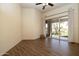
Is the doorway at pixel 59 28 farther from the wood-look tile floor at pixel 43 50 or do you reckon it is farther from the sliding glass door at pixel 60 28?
the wood-look tile floor at pixel 43 50

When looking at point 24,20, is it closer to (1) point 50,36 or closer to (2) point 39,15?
(2) point 39,15

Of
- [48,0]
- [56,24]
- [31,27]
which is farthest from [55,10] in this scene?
[48,0]

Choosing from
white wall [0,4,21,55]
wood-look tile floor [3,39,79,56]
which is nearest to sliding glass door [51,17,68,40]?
wood-look tile floor [3,39,79,56]

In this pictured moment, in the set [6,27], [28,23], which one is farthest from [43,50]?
[28,23]

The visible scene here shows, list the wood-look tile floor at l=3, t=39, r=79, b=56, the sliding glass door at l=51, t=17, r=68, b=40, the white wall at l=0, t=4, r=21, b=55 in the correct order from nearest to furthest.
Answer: the white wall at l=0, t=4, r=21, b=55 < the wood-look tile floor at l=3, t=39, r=79, b=56 < the sliding glass door at l=51, t=17, r=68, b=40

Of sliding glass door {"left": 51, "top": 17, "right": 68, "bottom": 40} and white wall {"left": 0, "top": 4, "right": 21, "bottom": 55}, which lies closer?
white wall {"left": 0, "top": 4, "right": 21, "bottom": 55}

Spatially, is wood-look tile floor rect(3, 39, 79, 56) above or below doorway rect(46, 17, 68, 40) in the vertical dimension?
below

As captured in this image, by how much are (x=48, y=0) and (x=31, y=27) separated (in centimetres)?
618

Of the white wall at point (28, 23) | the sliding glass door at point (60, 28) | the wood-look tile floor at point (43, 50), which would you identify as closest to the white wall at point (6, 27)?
the wood-look tile floor at point (43, 50)

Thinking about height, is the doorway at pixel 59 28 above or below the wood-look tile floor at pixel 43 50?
above

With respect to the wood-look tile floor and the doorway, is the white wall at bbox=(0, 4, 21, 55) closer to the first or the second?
the wood-look tile floor

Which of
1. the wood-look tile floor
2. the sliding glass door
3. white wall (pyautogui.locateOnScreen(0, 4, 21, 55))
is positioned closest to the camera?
white wall (pyautogui.locateOnScreen(0, 4, 21, 55))

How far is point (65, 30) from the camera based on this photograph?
7.20 m

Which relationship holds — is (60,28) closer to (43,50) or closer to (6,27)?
(43,50)
